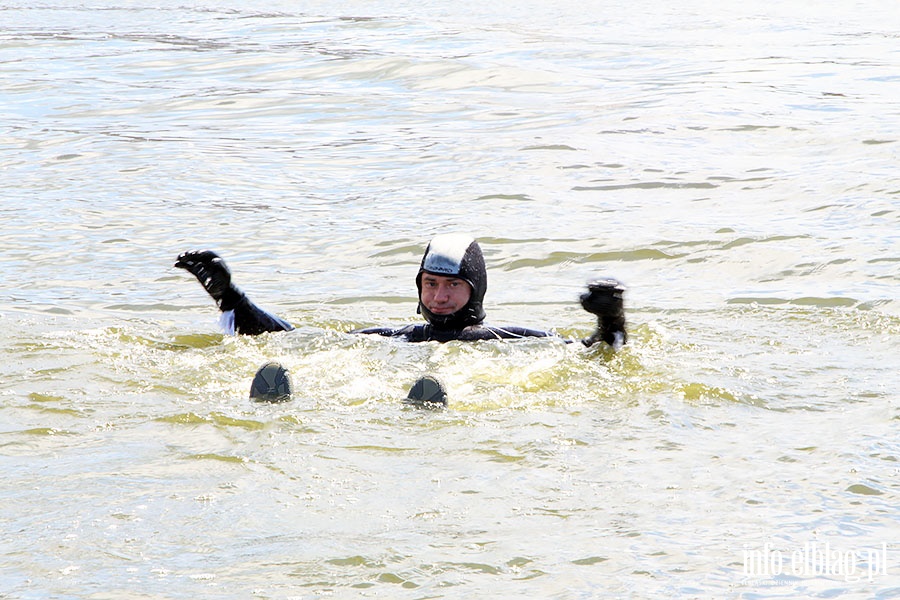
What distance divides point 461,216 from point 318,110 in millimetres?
7389

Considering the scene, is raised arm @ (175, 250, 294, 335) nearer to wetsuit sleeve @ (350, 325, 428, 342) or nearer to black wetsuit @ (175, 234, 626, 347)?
black wetsuit @ (175, 234, 626, 347)

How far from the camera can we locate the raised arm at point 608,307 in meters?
8.72

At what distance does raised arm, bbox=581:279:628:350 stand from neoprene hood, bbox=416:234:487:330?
112cm

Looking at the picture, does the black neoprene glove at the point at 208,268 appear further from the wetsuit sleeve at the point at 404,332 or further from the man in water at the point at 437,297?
the wetsuit sleeve at the point at 404,332

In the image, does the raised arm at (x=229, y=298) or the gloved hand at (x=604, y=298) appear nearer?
the gloved hand at (x=604, y=298)

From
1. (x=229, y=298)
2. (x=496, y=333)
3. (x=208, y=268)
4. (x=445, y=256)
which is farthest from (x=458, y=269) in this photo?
(x=208, y=268)

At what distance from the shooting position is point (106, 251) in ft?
43.9

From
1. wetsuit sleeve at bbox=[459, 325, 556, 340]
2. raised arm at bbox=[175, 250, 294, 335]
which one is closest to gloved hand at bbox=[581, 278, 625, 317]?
wetsuit sleeve at bbox=[459, 325, 556, 340]

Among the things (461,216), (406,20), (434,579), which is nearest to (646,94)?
(461,216)

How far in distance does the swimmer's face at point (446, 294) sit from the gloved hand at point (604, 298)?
1151 mm

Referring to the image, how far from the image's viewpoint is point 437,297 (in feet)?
31.5

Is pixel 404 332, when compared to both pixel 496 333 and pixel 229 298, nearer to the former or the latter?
pixel 496 333

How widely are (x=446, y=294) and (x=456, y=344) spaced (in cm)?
53

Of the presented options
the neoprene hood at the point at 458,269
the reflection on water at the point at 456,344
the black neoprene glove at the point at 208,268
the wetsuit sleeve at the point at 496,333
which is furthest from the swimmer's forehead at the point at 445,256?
the black neoprene glove at the point at 208,268
